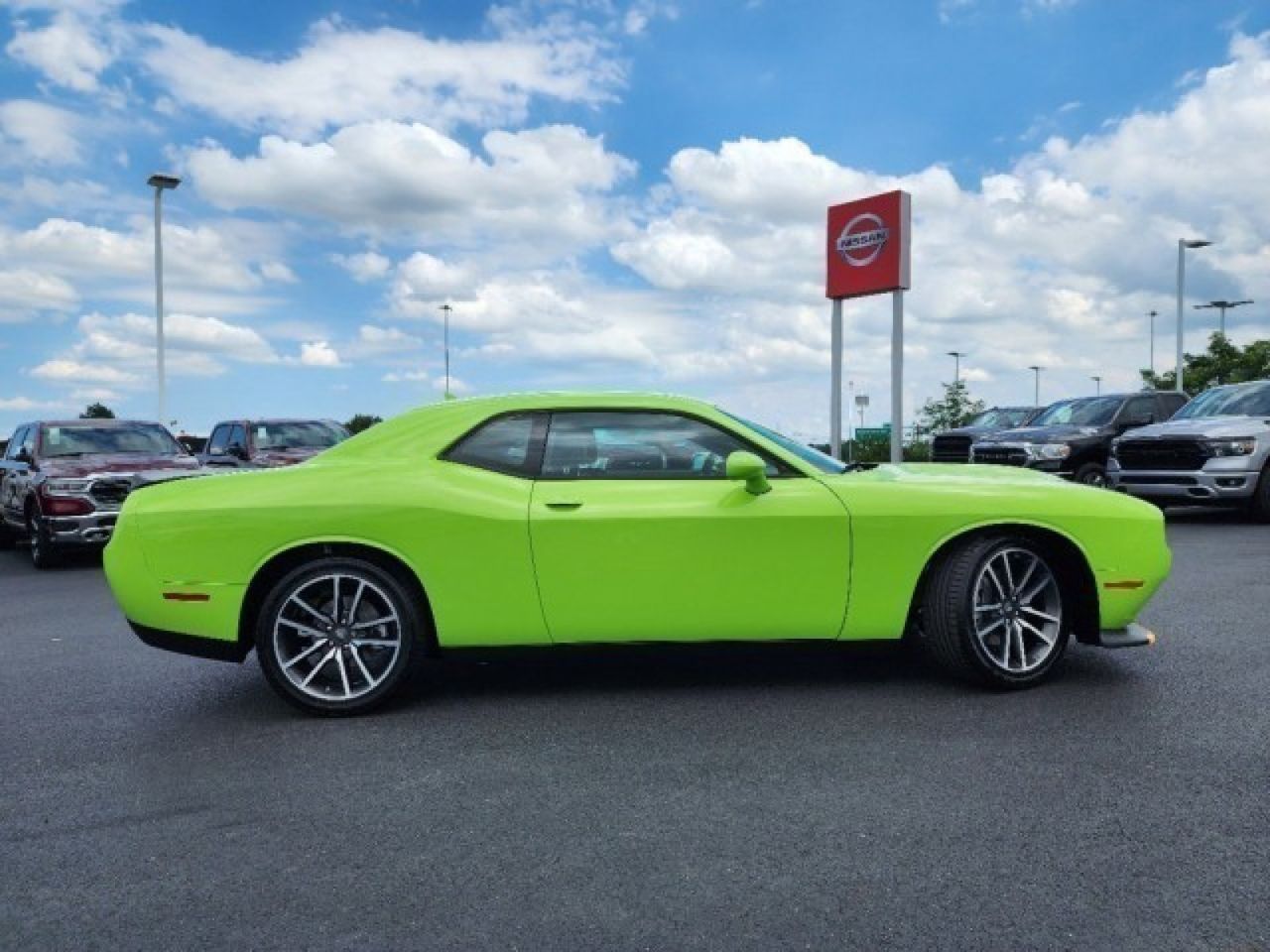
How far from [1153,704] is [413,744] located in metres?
3.25

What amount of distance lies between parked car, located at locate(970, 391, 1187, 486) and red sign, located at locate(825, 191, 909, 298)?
768 centimetres

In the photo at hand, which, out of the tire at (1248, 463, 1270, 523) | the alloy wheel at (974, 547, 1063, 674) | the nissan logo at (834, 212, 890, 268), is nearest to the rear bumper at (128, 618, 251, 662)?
the alloy wheel at (974, 547, 1063, 674)

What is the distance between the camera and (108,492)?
462 inches

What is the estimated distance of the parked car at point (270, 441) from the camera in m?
15.1

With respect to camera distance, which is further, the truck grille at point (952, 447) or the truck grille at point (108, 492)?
the truck grille at point (952, 447)

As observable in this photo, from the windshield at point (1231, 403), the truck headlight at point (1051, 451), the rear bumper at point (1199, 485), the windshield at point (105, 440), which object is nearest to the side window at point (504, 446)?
the windshield at point (105, 440)

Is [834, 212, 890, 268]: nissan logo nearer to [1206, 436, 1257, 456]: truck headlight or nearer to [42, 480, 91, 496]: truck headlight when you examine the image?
[1206, 436, 1257, 456]: truck headlight

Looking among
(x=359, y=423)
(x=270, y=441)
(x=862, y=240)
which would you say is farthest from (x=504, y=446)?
(x=359, y=423)

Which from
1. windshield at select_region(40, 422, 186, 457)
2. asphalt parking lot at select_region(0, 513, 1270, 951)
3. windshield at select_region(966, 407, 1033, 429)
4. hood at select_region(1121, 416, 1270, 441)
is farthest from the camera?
windshield at select_region(966, 407, 1033, 429)

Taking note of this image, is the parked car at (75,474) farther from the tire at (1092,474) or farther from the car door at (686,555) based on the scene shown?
the tire at (1092,474)

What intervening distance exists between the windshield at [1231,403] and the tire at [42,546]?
14.8 meters

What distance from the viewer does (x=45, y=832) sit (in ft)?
11.1

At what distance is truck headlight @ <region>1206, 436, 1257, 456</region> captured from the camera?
13.1 m

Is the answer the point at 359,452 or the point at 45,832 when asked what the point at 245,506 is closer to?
the point at 359,452
